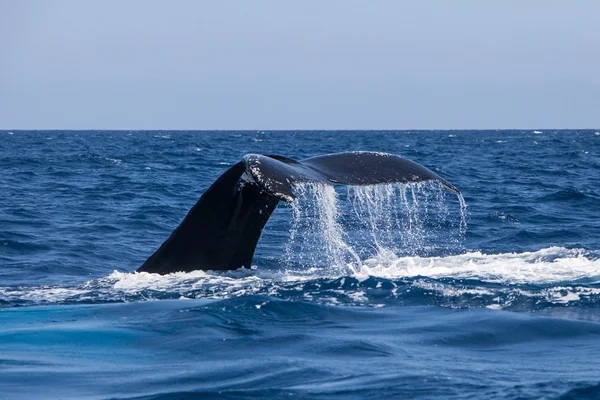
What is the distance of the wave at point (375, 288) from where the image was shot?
6.54m

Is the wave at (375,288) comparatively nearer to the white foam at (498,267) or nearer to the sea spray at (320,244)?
the white foam at (498,267)

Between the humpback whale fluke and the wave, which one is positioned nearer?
the humpback whale fluke

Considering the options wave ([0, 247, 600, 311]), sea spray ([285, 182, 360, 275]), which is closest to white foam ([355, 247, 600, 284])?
wave ([0, 247, 600, 311])

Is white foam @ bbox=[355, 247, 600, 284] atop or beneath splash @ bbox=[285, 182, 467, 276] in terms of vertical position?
atop

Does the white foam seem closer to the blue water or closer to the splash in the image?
the blue water

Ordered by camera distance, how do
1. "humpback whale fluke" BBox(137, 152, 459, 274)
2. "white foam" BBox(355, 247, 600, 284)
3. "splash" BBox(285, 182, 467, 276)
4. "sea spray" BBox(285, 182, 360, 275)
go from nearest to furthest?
"humpback whale fluke" BBox(137, 152, 459, 274)
"sea spray" BBox(285, 182, 360, 275)
"white foam" BBox(355, 247, 600, 284)
"splash" BBox(285, 182, 467, 276)

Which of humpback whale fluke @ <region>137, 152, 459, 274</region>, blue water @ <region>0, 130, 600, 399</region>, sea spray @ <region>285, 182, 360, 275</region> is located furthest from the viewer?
sea spray @ <region>285, 182, 360, 275</region>

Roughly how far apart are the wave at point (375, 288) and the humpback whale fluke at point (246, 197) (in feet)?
0.42

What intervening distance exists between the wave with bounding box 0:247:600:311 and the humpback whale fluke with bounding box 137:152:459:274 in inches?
5.0

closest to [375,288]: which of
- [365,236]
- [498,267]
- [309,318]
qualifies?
[309,318]

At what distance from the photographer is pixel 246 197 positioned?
670 centimetres

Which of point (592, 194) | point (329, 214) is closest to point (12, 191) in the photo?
point (592, 194)

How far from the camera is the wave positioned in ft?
21.5

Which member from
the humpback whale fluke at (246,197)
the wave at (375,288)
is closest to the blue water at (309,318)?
the wave at (375,288)
